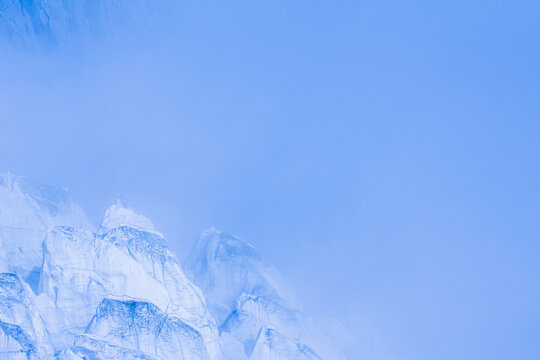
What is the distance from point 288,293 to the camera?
47.3 ft

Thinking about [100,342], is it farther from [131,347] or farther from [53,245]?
[53,245]

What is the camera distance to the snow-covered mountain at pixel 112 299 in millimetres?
6883

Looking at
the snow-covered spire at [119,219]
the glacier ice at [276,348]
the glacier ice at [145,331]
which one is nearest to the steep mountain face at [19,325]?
the glacier ice at [145,331]

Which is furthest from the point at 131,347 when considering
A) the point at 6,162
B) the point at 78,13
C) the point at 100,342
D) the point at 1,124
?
the point at 78,13

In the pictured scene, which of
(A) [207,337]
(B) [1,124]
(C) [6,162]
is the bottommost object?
(A) [207,337]

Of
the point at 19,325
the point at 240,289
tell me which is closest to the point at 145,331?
the point at 19,325

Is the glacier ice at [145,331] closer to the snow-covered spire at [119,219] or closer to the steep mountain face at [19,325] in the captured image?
the steep mountain face at [19,325]

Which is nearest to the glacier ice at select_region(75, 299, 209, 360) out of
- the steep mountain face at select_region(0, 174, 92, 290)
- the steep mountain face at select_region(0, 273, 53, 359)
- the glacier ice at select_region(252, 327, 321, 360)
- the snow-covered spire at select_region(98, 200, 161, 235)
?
the steep mountain face at select_region(0, 273, 53, 359)

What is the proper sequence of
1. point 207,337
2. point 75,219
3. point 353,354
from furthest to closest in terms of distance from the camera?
point 75,219 < point 353,354 < point 207,337

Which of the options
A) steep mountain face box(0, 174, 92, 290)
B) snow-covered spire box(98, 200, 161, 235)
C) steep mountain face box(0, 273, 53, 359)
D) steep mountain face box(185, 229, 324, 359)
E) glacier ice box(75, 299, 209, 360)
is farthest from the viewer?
snow-covered spire box(98, 200, 161, 235)

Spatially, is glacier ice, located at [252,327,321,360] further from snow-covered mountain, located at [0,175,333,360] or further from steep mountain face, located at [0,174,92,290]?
steep mountain face, located at [0,174,92,290]

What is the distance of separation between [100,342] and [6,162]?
12744mm

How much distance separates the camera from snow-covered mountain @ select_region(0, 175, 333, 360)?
6883mm

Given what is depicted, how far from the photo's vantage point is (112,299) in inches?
291
